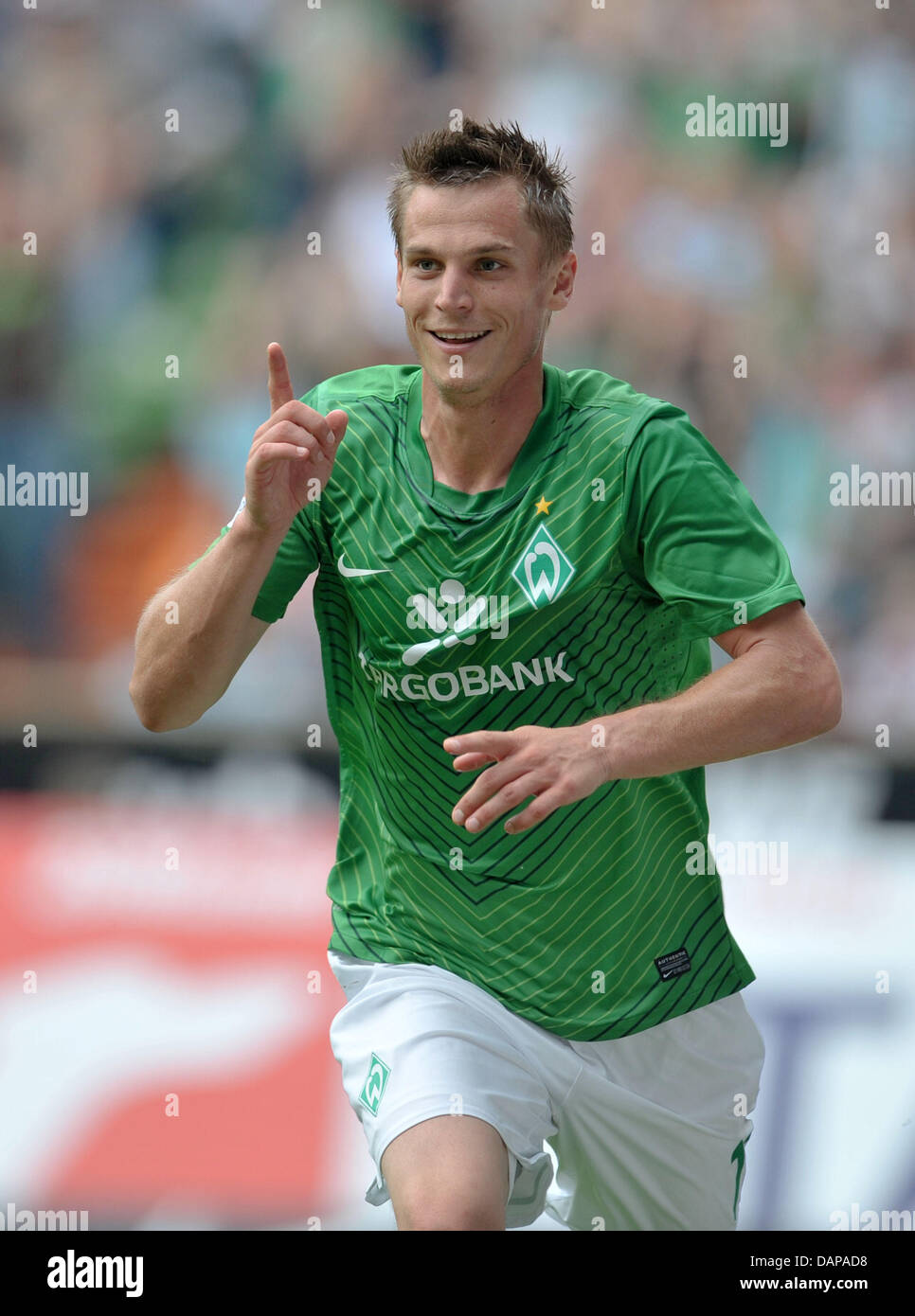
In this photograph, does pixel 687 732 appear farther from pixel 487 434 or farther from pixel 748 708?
pixel 487 434

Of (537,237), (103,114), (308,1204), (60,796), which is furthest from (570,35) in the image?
(308,1204)

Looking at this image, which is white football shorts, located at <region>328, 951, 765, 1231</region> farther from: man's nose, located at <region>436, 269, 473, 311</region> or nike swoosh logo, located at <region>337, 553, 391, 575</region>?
man's nose, located at <region>436, 269, 473, 311</region>

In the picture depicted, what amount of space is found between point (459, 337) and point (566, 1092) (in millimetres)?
1297

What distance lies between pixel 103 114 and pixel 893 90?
317cm

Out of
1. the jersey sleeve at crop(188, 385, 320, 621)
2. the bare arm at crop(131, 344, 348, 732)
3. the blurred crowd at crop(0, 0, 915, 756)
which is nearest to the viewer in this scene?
the bare arm at crop(131, 344, 348, 732)

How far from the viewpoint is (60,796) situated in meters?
5.42

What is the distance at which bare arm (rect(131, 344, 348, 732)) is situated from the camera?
Result: 2.68 meters

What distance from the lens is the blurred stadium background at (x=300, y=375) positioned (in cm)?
465

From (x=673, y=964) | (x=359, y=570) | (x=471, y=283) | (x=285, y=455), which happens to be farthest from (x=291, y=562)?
(x=673, y=964)

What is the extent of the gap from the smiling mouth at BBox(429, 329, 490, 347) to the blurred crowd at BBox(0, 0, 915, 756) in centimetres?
317

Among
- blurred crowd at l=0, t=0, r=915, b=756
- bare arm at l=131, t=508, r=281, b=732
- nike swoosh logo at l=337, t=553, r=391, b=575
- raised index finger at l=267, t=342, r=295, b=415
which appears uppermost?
blurred crowd at l=0, t=0, r=915, b=756

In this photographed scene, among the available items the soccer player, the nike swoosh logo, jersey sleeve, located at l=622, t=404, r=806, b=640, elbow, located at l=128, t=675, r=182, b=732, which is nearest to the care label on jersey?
the soccer player

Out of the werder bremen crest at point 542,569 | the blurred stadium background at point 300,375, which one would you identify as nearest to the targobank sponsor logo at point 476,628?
the werder bremen crest at point 542,569

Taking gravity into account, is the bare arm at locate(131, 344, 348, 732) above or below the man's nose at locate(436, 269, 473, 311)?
below
